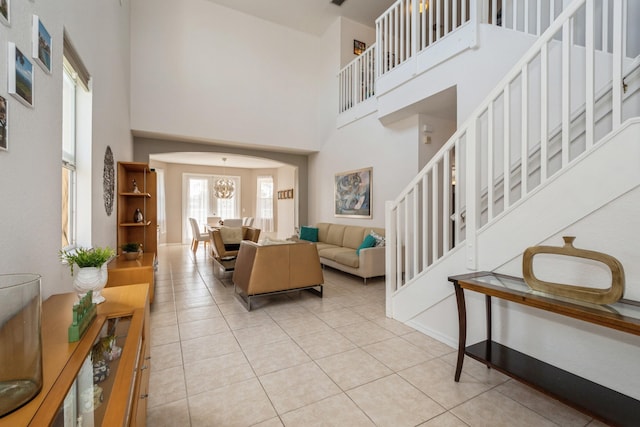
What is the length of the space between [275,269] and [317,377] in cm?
159

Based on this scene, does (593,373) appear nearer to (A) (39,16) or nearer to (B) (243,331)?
(B) (243,331)

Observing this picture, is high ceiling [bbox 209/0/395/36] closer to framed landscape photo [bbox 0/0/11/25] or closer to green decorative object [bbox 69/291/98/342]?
framed landscape photo [bbox 0/0/11/25]

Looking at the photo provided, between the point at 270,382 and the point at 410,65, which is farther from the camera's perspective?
the point at 410,65

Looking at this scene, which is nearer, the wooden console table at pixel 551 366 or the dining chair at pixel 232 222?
the wooden console table at pixel 551 366

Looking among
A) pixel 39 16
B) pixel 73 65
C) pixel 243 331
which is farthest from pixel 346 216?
pixel 39 16

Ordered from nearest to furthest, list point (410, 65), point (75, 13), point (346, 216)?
1. point (75, 13)
2. point (410, 65)
3. point (346, 216)

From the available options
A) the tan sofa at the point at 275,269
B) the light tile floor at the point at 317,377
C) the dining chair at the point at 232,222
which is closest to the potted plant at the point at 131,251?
the light tile floor at the point at 317,377

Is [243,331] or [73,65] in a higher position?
[73,65]

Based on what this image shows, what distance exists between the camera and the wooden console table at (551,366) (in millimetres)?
1332

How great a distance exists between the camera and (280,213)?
400 inches

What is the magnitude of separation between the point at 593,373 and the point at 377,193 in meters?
3.95

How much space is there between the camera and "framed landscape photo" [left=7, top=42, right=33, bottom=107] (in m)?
1.15

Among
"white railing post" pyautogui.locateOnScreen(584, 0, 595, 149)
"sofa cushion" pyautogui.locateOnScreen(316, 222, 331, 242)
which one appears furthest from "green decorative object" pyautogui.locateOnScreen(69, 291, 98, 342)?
"sofa cushion" pyautogui.locateOnScreen(316, 222, 331, 242)

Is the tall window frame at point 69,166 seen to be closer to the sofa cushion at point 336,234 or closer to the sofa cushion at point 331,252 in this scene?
Result: the sofa cushion at point 331,252
